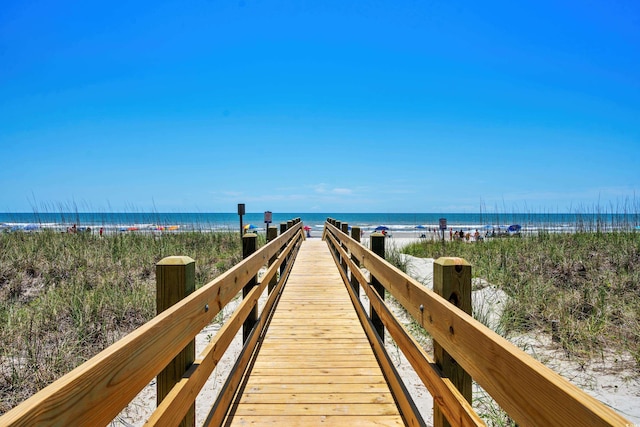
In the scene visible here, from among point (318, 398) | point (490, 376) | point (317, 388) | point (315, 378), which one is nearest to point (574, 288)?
point (315, 378)

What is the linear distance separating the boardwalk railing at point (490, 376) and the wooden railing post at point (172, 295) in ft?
4.18

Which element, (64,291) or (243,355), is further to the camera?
(64,291)

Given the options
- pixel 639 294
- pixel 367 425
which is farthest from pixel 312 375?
pixel 639 294

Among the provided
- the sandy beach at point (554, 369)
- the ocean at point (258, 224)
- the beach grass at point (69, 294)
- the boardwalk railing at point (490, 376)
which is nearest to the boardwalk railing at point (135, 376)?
the boardwalk railing at point (490, 376)

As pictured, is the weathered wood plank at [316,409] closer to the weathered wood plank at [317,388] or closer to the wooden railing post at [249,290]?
the weathered wood plank at [317,388]

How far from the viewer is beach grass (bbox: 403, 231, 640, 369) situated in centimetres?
501

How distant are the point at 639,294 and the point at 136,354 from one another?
7832mm

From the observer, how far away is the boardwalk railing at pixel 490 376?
92cm

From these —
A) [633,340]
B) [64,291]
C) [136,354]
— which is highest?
[136,354]

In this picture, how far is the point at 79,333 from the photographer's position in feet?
16.3

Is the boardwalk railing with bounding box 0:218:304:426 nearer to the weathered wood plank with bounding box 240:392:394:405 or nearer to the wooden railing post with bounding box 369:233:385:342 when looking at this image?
the weathered wood plank with bounding box 240:392:394:405

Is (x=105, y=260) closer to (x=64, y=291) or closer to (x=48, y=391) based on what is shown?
(x=64, y=291)

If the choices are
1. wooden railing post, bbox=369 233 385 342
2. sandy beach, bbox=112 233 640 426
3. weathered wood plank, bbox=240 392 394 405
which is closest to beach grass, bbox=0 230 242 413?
sandy beach, bbox=112 233 640 426

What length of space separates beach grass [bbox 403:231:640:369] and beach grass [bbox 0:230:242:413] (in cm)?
568
